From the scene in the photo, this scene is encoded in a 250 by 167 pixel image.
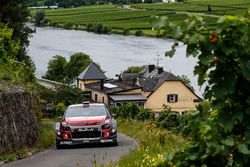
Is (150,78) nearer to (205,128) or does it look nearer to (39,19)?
(39,19)

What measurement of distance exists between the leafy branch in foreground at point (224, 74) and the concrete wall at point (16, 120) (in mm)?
9909

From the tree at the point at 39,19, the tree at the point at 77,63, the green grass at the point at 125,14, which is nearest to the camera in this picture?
the tree at the point at 77,63

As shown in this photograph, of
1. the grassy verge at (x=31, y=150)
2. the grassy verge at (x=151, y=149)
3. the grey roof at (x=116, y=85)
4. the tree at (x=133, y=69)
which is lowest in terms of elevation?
the grey roof at (x=116, y=85)

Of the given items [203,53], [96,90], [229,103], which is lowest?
[96,90]

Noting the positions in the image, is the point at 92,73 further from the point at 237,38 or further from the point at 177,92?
the point at 237,38

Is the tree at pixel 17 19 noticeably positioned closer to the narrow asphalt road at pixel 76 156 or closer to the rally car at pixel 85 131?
the rally car at pixel 85 131

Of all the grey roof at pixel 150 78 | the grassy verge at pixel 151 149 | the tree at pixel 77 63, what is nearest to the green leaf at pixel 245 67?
the grassy verge at pixel 151 149

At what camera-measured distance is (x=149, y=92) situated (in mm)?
80312

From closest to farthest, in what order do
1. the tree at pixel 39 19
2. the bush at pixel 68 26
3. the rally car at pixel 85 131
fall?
the rally car at pixel 85 131, the bush at pixel 68 26, the tree at pixel 39 19

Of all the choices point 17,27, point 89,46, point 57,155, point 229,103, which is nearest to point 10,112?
point 57,155

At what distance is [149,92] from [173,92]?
3.56 meters

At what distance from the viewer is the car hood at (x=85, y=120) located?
17.0 meters

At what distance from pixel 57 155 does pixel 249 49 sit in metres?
11.5

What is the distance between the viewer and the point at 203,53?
12.8 ft
